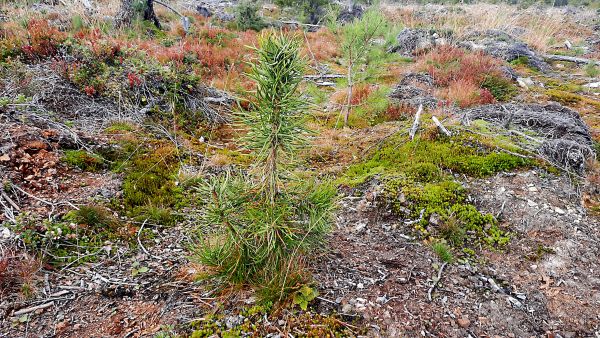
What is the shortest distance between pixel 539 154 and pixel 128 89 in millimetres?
7046

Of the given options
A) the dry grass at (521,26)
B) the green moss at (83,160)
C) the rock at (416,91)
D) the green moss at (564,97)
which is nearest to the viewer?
the green moss at (83,160)

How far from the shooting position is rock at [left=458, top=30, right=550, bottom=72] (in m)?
12.3

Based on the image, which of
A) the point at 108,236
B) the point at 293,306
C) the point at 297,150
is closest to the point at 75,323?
the point at 108,236

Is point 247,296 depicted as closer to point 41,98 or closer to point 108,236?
point 108,236

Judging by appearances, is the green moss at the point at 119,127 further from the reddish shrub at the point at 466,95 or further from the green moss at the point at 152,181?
the reddish shrub at the point at 466,95

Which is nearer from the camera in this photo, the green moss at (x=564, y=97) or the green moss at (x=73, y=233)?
the green moss at (x=73, y=233)

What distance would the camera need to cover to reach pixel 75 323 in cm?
266

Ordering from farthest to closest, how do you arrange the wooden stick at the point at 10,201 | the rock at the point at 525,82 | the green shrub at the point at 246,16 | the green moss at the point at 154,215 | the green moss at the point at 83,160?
1. the green shrub at the point at 246,16
2. the rock at the point at 525,82
3. the green moss at the point at 83,160
4. the green moss at the point at 154,215
5. the wooden stick at the point at 10,201

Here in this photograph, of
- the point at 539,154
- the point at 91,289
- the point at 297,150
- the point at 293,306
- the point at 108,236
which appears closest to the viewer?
the point at 297,150

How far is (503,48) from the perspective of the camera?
1276 centimetres

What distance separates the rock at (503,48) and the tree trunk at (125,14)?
12.3m

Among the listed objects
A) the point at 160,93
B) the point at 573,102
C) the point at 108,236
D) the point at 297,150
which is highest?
the point at 297,150

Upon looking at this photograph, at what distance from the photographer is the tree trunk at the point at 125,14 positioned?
11250 millimetres

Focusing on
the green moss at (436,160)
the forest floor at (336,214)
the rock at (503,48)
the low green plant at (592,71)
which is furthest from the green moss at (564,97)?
the green moss at (436,160)
